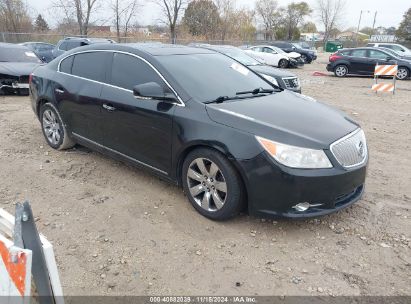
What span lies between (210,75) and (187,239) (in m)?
1.84

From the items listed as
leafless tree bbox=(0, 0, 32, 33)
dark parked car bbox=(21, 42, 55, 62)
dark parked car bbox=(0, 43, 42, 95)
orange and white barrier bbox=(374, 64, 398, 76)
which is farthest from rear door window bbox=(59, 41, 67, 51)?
leafless tree bbox=(0, 0, 32, 33)

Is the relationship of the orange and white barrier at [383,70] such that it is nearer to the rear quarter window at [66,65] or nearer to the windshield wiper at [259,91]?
the windshield wiper at [259,91]

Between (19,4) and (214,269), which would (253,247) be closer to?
(214,269)

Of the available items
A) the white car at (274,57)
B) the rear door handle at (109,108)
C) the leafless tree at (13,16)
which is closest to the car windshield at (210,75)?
the rear door handle at (109,108)

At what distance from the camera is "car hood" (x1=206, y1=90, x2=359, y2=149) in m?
3.25

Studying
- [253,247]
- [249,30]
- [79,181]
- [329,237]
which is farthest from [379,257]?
[249,30]

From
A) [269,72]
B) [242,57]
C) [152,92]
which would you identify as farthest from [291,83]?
[152,92]

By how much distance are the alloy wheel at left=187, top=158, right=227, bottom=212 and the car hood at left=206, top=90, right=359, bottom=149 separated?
448 millimetres

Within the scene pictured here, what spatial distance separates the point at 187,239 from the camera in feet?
11.0

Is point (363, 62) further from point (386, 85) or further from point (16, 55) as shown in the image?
point (16, 55)

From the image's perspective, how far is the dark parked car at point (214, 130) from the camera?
3197 mm

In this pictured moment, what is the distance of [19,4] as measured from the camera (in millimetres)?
32469

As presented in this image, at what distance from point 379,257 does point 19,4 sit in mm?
36921

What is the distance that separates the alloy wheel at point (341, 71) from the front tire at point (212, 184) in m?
16.7
